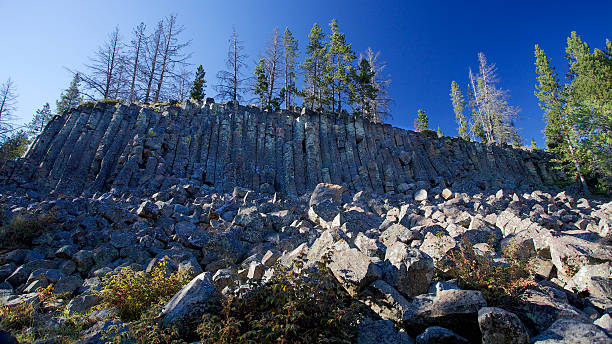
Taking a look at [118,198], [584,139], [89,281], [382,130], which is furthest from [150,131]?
[584,139]

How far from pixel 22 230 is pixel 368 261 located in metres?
10.7

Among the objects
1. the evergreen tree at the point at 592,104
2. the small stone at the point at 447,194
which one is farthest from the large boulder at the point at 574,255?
the evergreen tree at the point at 592,104

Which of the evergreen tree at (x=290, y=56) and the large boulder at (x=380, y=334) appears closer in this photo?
the large boulder at (x=380, y=334)

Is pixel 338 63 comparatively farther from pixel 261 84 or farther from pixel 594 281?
pixel 594 281

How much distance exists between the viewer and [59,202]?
10930mm

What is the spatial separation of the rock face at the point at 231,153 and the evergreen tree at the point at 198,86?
40.7 feet

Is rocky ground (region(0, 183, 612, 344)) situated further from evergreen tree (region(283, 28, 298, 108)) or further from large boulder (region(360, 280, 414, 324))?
evergreen tree (region(283, 28, 298, 108))

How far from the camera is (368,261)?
468 cm

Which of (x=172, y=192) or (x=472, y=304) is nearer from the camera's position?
(x=472, y=304)

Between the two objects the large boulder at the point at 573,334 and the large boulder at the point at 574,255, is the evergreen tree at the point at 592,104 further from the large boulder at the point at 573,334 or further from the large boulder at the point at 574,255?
the large boulder at the point at 573,334

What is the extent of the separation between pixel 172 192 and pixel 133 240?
248 inches

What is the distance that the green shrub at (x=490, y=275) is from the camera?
4.17 metres

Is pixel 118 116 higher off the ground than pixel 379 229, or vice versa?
pixel 118 116

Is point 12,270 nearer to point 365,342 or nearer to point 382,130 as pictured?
point 365,342
